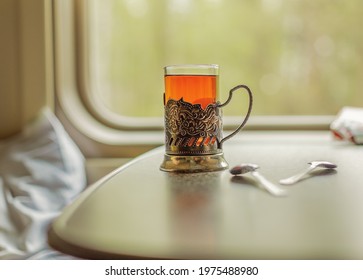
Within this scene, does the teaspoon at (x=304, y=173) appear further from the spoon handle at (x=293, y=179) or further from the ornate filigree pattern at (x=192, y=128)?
the ornate filigree pattern at (x=192, y=128)

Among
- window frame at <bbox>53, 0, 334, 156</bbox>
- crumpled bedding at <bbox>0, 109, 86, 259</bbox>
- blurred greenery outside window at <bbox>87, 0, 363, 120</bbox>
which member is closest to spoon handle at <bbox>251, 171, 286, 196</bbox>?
crumpled bedding at <bbox>0, 109, 86, 259</bbox>

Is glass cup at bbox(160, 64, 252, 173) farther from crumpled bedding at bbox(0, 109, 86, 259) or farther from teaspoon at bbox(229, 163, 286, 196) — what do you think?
crumpled bedding at bbox(0, 109, 86, 259)

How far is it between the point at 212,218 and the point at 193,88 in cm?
31

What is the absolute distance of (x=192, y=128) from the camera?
775mm

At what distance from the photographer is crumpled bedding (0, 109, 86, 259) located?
4.04 feet

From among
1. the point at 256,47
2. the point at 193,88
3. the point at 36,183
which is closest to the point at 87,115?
the point at 36,183

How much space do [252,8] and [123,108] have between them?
22.1 inches

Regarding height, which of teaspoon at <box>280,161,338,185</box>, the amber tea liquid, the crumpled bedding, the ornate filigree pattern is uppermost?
the amber tea liquid

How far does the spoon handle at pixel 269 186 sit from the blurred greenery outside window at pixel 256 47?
106 cm

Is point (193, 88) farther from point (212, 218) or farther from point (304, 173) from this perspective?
point (212, 218)

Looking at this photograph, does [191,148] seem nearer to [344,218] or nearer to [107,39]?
[344,218]

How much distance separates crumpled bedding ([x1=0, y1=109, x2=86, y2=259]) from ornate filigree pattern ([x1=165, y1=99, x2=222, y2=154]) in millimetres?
515

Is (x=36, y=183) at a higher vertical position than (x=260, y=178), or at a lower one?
lower
